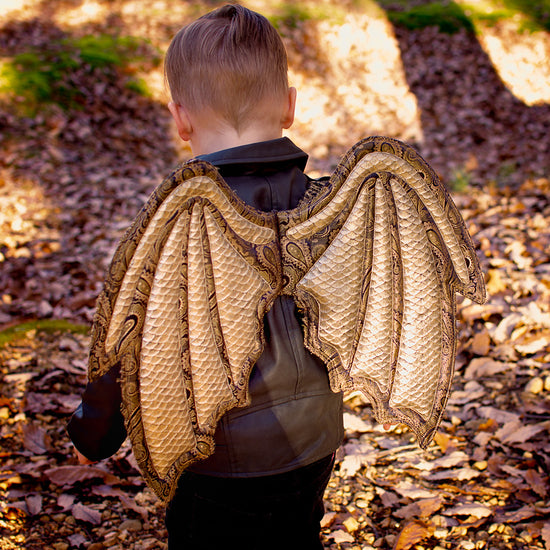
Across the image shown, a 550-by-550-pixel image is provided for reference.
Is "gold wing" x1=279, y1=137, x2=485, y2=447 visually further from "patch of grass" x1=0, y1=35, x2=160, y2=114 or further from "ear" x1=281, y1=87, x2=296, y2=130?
"patch of grass" x1=0, y1=35, x2=160, y2=114

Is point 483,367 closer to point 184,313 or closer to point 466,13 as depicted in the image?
point 184,313

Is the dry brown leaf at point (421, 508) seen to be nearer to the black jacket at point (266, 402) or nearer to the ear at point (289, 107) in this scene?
the black jacket at point (266, 402)

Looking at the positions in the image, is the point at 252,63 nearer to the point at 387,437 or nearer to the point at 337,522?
the point at 337,522

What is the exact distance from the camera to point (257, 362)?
1459mm

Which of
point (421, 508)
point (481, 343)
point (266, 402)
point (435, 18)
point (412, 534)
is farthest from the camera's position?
point (435, 18)

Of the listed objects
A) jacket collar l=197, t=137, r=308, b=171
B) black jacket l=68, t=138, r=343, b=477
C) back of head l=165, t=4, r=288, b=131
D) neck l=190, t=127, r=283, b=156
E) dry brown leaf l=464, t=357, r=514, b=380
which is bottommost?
dry brown leaf l=464, t=357, r=514, b=380

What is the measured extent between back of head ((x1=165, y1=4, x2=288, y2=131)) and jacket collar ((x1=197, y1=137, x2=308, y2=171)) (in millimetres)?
100

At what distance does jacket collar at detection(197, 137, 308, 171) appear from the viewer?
138 centimetres

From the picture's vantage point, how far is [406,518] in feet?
7.87

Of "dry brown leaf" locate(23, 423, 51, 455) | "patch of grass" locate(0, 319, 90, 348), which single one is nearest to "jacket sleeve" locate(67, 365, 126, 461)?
"dry brown leaf" locate(23, 423, 51, 455)

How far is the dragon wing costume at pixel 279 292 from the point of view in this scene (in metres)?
1.25

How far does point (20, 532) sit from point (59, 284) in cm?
272

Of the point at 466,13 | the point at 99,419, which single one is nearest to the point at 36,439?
the point at 99,419

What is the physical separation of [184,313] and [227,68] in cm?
71
